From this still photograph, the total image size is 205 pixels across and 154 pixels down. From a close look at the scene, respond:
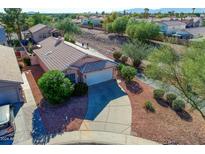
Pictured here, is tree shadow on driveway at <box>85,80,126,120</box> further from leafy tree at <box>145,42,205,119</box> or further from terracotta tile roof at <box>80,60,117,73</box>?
leafy tree at <box>145,42,205,119</box>

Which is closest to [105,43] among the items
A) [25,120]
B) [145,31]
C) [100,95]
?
[145,31]

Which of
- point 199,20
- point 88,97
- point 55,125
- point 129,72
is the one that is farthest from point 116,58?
point 199,20

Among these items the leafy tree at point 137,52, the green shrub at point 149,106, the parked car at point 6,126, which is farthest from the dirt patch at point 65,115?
the leafy tree at point 137,52

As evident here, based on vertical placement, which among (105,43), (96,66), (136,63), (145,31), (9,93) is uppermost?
(145,31)

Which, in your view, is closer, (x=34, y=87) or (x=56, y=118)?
(x=56, y=118)

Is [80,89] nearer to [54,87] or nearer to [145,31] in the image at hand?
[54,87]
